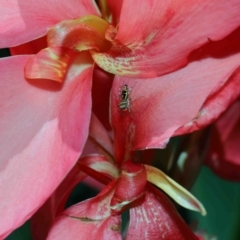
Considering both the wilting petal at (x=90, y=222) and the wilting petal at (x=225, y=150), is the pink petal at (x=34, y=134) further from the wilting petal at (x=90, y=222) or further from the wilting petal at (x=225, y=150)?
the wilting petal at (x=225, y=150)

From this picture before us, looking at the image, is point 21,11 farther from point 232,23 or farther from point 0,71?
point 232,23

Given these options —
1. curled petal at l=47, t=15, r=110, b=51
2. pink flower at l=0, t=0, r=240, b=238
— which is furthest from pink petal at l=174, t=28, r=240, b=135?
curled petal at l=47, t=15, r=110, b=51

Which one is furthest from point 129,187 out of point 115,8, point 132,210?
point 115,8

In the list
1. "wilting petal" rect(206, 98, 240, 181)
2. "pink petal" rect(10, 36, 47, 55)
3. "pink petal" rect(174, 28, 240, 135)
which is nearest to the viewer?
"pink petal" rect(174, 28, 240, 135)

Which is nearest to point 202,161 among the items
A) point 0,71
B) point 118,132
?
point 118,132

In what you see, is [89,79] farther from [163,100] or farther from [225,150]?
[225,150]

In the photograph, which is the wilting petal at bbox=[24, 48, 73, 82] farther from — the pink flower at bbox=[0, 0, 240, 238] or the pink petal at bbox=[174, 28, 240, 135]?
the pink petal at bbox=[174, 28, 240, 135]
